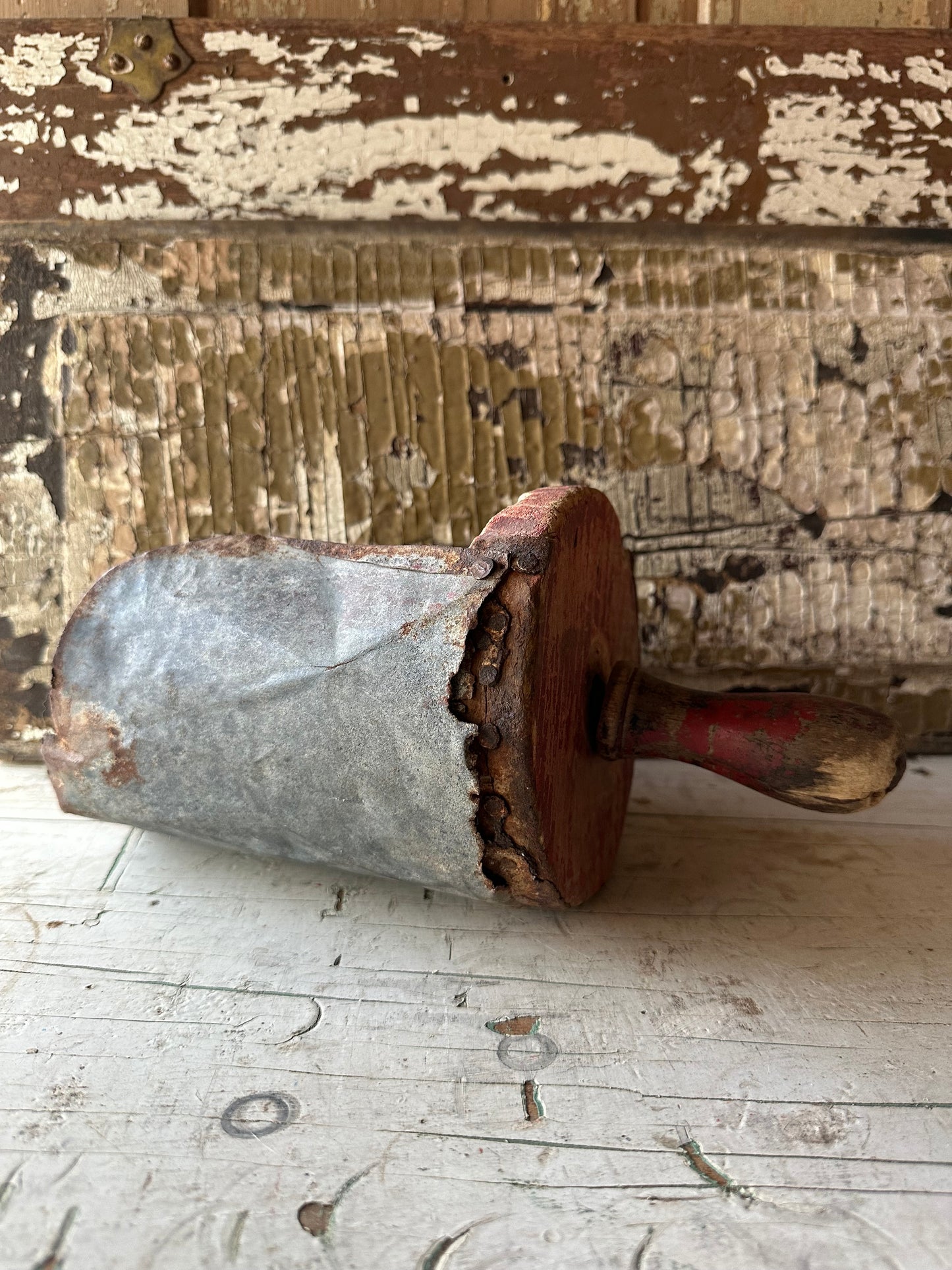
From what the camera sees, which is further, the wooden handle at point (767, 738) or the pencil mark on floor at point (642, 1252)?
the wooden handle at point (767, 738)

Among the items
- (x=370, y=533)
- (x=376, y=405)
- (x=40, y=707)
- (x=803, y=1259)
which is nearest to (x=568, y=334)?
(x=376, y=405)

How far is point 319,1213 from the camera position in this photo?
63 centimetres

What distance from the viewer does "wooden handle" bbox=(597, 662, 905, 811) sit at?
3.03 ft

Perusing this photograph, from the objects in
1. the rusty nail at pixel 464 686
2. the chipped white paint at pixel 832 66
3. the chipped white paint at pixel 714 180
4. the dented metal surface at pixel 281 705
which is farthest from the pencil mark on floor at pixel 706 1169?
the chipped white paint at pixel 832 66

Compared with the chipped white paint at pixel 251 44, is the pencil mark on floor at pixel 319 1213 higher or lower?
lower

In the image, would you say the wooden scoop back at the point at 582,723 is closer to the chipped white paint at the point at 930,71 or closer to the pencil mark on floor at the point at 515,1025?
the pencil mark on floor at the point at 515,1025

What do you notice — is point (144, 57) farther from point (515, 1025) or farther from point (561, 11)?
point (515, 1025)

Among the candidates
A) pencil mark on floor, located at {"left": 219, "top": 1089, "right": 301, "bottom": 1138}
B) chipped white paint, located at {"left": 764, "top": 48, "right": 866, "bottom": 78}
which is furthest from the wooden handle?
chipped white paint, located at {"left": 764, "top": 48, "right": 866, "bottom": 78}

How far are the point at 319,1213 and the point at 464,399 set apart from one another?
40.1 inches

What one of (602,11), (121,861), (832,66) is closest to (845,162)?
(832,66)

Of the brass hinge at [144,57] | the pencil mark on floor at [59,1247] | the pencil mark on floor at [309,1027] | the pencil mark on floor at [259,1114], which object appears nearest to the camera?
the pencil mark on floor at [59,1247]

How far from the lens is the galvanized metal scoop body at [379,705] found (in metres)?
0.82

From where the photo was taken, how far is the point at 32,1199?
640 mm

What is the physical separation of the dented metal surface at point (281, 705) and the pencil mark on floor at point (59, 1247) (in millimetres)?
364
